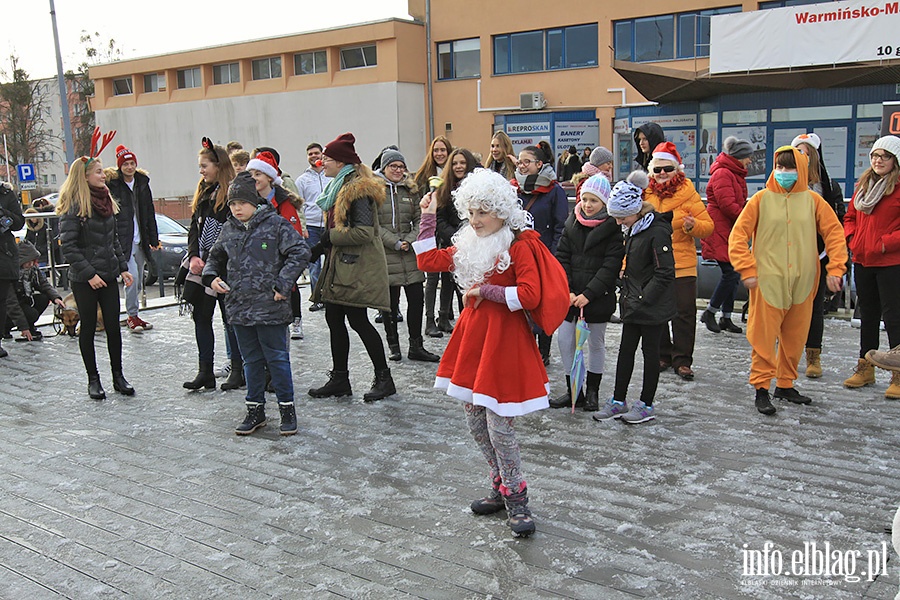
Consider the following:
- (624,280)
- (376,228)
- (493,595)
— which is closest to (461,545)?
(493,595)

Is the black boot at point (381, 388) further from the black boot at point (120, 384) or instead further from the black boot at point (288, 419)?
the black boot at point (120, 384)

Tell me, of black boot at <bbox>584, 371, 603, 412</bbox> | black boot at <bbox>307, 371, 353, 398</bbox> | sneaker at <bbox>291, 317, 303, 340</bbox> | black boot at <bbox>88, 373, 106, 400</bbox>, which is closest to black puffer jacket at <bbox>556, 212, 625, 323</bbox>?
black boot at <bbox>584, 371, 603, 412</bbox>

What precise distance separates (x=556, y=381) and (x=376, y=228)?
205cm

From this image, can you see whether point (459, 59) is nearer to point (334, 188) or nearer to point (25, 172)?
point (25, 172)

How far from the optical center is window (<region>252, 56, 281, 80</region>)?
38.2 m

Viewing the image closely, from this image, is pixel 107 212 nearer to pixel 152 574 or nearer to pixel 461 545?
pixel 152 574

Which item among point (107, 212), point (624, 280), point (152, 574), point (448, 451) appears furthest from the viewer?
point (107, 212)

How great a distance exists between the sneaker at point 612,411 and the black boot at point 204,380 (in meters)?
3.34

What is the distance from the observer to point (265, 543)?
4117 millimetres

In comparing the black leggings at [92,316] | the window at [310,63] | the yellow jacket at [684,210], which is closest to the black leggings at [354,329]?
the black leggings at [92,316]

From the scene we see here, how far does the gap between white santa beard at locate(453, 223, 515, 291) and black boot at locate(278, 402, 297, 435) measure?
2.19 metres

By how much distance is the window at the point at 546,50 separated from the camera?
30797 millimetres

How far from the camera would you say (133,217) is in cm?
912
